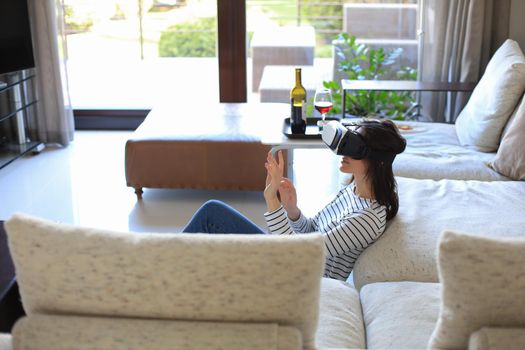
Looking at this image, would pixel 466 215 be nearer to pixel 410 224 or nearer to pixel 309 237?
pixel 410 224

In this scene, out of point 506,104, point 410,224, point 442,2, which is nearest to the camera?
point 410,224

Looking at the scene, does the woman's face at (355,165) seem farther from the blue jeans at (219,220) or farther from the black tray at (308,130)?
the black tray at (308,130)

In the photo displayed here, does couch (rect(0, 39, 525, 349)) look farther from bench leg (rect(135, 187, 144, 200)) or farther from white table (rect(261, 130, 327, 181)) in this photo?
bench leg (rect(135, 187, 144, 200))

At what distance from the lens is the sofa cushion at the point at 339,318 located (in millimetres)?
2021

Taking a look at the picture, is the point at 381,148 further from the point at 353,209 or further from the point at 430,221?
the point at 430,221

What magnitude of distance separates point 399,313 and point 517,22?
366 cm

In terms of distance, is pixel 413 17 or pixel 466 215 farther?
pixel 413 17

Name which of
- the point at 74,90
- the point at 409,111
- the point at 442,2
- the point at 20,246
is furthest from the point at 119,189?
the point at 20,246

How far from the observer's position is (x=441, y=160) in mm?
3902

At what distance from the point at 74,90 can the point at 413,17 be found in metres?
2.80

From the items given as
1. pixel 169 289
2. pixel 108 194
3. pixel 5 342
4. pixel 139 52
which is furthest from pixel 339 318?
pixel 139 52

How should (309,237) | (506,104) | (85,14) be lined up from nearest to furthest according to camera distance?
(309,237) < (506,104) < (85,14)

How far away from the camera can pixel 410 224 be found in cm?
277

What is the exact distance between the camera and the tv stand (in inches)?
209
